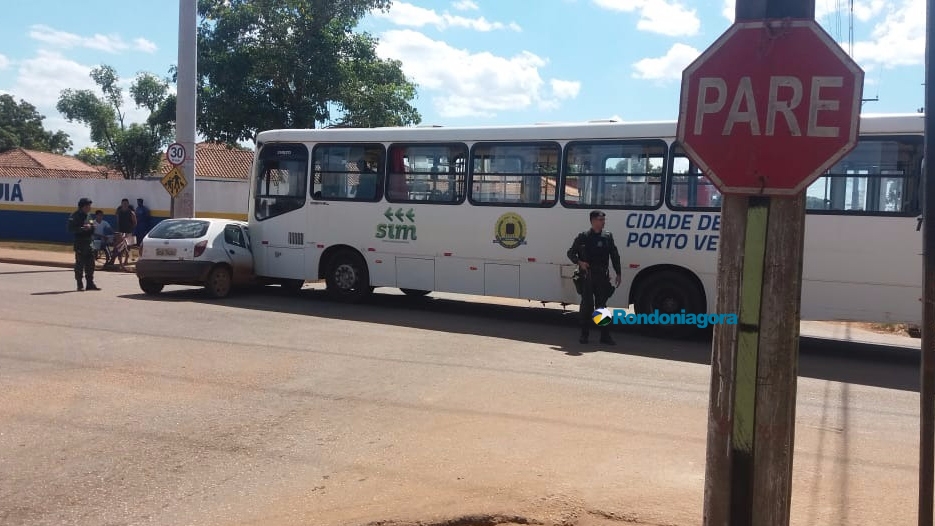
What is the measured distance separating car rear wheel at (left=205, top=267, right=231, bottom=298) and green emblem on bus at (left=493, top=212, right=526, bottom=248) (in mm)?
5048

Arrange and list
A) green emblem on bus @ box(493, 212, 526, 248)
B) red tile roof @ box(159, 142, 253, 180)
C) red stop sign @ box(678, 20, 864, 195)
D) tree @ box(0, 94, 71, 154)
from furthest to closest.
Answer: tree @ box(0, 94, 71, 154), red tile roof @ box(159, 142, 253, 180), green emblem on bus @ box(493, 212, 526, 248), red stop sign @ box(678, 20, 864, 195)

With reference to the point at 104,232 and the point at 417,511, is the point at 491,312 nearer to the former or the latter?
the point at 417,511

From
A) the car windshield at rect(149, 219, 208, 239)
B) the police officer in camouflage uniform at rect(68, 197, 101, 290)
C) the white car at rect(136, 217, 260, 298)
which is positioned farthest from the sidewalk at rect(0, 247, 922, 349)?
the car windshield at rect(149, 219, 208, 239)

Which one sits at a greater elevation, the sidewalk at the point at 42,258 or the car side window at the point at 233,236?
the car side window at the point at 233,236

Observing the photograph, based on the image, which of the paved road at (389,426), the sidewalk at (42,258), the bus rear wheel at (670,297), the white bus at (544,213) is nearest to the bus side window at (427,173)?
the white bus at (544,213)

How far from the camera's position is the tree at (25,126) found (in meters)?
79.8

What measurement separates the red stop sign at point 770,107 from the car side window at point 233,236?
12.3m

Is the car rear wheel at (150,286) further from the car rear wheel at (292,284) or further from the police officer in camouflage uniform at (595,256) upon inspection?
the police officer in camouflage uniform at (595,256)

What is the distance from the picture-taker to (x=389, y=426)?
6680 millimetres

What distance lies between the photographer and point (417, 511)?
16.1 feet

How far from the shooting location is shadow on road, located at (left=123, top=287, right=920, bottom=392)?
1026cm

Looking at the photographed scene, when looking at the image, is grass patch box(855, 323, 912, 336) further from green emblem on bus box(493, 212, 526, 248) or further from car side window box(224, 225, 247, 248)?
car side window box(224, 225, 247, 248)

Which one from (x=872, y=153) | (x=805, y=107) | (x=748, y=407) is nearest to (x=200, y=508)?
(x=748, y=407)

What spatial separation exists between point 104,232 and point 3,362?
12.2 meters
